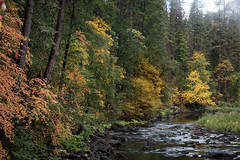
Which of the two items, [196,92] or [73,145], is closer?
[73,145]

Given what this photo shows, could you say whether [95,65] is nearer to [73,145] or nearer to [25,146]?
[73,145]

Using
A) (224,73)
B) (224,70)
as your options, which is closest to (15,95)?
(224,70)

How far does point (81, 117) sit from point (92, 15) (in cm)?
543

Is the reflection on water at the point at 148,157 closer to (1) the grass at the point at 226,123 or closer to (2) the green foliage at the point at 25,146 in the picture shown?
(2) the green foliage at the point at 25,146

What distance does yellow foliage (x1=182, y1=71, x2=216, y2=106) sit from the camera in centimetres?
4106

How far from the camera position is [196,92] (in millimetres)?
41500

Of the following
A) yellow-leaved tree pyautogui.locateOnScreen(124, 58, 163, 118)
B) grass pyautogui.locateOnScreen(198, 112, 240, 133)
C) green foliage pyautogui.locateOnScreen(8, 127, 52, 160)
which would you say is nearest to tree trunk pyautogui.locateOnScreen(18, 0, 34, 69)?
green foliage pyautogui.locateOnScreen(8, 127, 52, 160)

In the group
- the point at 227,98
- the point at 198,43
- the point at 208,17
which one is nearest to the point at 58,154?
the point at 227,98

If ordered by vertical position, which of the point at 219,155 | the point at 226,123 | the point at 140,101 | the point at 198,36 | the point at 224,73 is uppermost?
the point at 198,36

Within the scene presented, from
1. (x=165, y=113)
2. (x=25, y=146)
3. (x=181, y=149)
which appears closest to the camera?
(x=25, y=146)

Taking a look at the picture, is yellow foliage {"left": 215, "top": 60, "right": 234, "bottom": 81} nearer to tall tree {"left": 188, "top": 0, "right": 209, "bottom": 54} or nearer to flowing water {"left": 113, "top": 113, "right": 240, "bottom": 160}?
tall tree {"left": 188, "top": 0, "right": 209, "bottom": 54}

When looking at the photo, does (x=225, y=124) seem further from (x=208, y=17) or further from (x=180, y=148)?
(x=208, y=17)

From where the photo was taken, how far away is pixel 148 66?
31.3 meters

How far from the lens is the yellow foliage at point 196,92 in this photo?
41.1 metres
